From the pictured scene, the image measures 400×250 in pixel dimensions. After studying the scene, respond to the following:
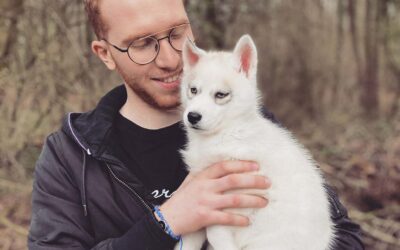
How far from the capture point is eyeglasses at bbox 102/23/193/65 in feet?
9.01

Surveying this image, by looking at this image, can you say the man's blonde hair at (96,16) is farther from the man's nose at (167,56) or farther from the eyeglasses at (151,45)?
the man's nose at (167,56)

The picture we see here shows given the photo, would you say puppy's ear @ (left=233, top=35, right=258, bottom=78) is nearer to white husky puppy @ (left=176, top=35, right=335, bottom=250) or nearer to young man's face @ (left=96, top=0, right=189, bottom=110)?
white husky puppy @ (left=176, top=35, right=335, bottom=250)

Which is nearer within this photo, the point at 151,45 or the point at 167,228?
the point at 167,228

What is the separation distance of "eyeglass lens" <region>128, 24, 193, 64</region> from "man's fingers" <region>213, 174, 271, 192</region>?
32.2 inches

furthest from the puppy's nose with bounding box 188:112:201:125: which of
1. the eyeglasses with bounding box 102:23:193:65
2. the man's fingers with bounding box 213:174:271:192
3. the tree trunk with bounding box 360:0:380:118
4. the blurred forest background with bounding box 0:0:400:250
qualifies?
the tree trunk with bounding box 360:0:380:118

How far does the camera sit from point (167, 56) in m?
2.76

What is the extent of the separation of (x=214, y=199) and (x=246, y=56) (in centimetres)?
83

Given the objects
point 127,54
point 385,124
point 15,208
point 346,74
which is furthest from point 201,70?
point 346,74

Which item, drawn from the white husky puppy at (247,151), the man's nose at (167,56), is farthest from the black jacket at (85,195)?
the man's nose at (167,56)

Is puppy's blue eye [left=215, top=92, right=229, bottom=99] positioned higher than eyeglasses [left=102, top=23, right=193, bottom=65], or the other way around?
eyeglasses [left=102, top=23, right=193, bottom=65]

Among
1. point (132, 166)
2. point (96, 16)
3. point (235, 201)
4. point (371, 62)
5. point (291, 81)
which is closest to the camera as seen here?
point (235, 201)

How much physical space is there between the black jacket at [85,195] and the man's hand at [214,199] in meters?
0.32

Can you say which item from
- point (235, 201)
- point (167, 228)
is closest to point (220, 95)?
point (235, 201)

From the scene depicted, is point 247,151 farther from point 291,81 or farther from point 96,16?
point 291,81
